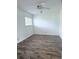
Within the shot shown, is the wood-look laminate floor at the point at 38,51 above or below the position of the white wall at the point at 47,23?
below

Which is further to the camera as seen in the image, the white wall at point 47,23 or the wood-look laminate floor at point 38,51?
the white wall at point 47,23

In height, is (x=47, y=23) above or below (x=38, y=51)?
above

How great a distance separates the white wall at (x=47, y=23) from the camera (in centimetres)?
1061

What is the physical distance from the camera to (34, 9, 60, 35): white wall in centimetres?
1061

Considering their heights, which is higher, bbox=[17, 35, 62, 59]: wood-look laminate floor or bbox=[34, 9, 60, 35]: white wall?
bbox=[34, 9, 60, 35]: white wall

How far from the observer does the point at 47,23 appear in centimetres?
1088

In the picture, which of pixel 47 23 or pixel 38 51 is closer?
pixel 38 51

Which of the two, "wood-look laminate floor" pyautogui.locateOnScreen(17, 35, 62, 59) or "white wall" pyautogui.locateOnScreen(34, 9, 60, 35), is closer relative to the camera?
"wood-look laminate floor" pyautogui.locateOnScreen(17, 35, 62, 59)
